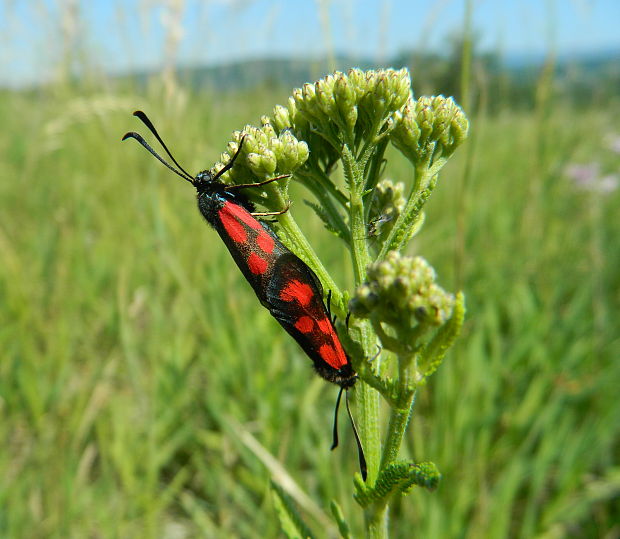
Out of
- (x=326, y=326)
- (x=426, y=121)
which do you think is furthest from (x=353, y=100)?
(x=326, y=326)

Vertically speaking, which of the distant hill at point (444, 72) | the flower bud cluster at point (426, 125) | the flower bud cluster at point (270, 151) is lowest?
the flower bud cluster at point (426, 125)

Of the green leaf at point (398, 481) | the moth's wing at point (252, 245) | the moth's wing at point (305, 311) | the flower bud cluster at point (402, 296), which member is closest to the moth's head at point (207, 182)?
the moth's wing at point (252, 245)

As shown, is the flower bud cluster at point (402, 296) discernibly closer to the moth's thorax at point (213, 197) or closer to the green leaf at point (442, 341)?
the green leaf at point (442, 341)

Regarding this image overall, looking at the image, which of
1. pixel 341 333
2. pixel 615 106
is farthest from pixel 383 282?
pixel 615 106

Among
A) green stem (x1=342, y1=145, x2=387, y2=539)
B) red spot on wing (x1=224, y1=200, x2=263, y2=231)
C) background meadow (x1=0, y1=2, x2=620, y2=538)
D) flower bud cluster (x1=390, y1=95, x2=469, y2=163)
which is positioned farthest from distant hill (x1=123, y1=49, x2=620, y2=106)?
red spot on wing (x1=224, y1=200, x2=263, y2=231)

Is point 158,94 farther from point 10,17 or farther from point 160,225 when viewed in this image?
point 160,225

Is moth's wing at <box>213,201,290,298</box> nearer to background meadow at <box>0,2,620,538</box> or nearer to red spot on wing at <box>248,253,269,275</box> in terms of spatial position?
red spot on wing at <box>248,253,269,275</box>

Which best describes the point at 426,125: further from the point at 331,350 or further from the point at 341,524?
the point at 341,524
